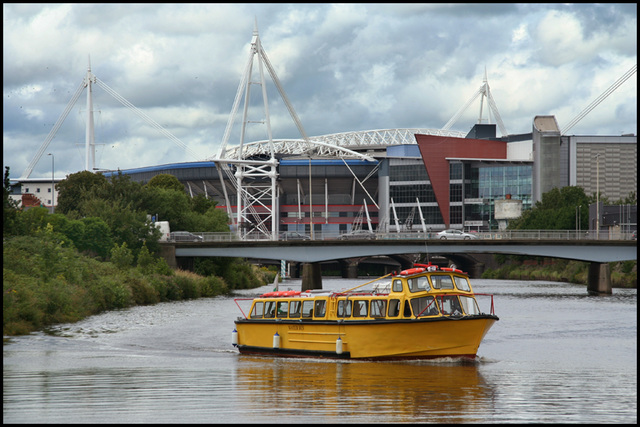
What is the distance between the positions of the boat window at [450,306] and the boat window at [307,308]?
18.6 ft

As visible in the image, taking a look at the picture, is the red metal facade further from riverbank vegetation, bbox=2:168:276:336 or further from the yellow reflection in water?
the yellow reflection in water

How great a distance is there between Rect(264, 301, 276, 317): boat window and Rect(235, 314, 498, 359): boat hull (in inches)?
88.0

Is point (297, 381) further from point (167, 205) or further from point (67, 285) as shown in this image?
point (167, 205)

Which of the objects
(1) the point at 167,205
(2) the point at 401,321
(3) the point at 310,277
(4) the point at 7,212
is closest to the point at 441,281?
(2) the point at 401,321

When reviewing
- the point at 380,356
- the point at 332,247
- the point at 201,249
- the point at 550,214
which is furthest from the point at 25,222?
the point at 550,214

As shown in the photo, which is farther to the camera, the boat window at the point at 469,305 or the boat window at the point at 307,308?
the boat window at the point at 307,308

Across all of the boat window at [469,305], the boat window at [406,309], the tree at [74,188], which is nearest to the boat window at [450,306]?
the boat window at [469,305]

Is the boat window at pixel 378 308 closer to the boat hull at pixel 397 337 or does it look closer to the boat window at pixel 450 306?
the boat hull at pixel 397 337

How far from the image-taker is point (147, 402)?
22.9m

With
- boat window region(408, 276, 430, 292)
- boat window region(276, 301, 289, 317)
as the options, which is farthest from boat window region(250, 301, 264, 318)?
boat window region(408, 276, 430, 292)

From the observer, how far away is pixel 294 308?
120ft

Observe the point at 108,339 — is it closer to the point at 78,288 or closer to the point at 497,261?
the point at 78,288

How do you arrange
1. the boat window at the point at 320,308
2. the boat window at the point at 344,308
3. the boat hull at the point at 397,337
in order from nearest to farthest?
the boat hull at the point at 397,337 → the boat window at the point at 344,308 → the boat window at the point at 320,308

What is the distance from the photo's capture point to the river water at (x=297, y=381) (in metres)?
21.4
